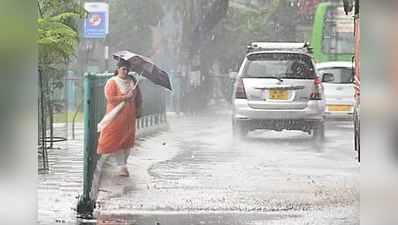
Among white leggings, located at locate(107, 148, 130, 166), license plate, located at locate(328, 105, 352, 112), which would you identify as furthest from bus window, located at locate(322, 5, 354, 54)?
white leggings, located at locate(107, 148, 130, 166)

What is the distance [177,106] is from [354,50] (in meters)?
1.26

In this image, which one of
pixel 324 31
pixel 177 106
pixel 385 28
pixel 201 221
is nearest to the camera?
pixel 385 28

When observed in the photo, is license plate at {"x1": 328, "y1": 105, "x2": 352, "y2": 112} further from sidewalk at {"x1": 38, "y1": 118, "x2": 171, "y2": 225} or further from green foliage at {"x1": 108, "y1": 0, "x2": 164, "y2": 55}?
green foliage at {"x1": 108, "y1": 0, "x2": 164, "y2": 55}

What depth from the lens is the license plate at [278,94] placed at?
5.43 metres

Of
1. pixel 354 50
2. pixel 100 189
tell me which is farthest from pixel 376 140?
pixel 100 189

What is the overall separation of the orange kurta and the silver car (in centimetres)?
74

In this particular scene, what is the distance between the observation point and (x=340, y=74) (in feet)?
18.6

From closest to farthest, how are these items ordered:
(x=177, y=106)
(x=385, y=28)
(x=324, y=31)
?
(x=385, y=28), (x=177, y=106), (x=324, y=31)

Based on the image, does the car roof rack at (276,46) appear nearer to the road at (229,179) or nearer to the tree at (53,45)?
the road at (229,179)

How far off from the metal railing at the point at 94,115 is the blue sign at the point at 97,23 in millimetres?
274

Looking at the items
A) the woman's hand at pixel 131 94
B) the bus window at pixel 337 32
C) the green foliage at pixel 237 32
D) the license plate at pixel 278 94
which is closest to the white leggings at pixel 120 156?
the woman's hand at pixel 131 94

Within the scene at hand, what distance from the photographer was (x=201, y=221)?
5.02m

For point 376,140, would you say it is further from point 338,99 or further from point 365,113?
point 338,99

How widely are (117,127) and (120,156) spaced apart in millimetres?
209
